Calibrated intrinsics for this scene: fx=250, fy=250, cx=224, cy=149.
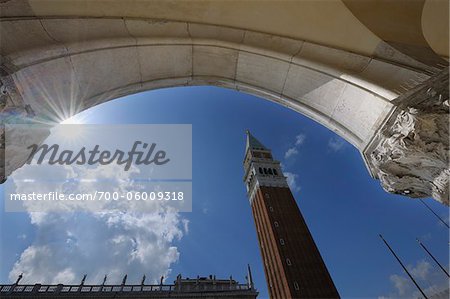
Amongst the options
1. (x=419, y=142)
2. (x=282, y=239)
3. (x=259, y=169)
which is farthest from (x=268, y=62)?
(x=259, y=169)

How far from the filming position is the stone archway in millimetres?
2334

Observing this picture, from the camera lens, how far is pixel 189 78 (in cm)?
386

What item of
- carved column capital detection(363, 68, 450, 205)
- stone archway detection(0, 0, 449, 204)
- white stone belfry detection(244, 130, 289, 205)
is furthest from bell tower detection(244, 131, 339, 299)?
stone archway detection(0, 0, 449, 204)

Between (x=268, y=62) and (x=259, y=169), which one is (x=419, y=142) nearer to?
(x=268, y=62)

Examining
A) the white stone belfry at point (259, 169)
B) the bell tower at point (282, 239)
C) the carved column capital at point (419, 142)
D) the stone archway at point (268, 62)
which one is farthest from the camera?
the white stone belfry at point (259, 169)

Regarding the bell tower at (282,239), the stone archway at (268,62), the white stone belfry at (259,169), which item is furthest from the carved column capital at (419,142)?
the white stone belfry at (259,169)

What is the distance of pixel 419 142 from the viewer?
2.28 meters

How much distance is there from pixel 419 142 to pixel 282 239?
32279 millimetres

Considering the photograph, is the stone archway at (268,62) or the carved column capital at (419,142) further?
the stone archway at (268,62)

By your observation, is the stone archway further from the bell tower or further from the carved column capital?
the bell tower

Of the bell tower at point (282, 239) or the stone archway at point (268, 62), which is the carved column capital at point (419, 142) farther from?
the bell tower at point (282, 239)

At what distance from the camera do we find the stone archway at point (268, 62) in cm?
233

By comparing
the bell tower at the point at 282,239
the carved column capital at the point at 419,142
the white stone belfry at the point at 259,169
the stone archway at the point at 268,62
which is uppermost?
the white stone belfry at the point at 259,169

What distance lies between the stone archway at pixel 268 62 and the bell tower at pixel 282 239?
2872 centimetres
